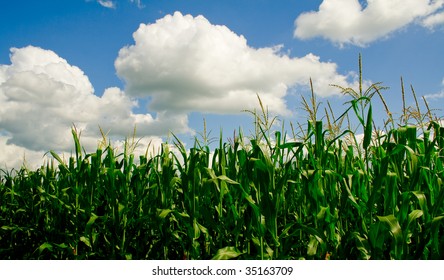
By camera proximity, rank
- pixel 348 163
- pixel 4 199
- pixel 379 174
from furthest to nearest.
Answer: pixel 4 199 < pixel 348 163 < pixel 379 174

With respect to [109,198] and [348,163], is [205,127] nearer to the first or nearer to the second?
[109,198]

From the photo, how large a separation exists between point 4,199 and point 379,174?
5744 millimetres

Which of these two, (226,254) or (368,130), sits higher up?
(368,130)

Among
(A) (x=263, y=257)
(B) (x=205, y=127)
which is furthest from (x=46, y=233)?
(A) (x=263, y=257)

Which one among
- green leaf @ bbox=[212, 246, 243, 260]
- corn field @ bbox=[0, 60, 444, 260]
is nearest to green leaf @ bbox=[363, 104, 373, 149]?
corn field @ bbox=[0, 60, 444, 260]

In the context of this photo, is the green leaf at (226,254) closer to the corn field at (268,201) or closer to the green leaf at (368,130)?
the corn field at (268,201)

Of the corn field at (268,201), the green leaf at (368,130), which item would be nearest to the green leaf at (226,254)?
the corn field at (268,201)

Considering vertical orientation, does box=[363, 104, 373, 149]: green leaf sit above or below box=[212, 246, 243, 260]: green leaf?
above

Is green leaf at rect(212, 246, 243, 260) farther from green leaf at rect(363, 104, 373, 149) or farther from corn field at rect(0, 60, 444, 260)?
green leaf at rect(363, 104, 373, 149)

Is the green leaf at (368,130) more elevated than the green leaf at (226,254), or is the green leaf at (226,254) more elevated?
the green leaf at (368,130)

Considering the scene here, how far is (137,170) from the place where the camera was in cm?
422

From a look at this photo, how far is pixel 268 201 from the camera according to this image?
2.99 meters

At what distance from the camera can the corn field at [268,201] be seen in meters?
2.94

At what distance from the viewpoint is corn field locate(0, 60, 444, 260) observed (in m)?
2.94
